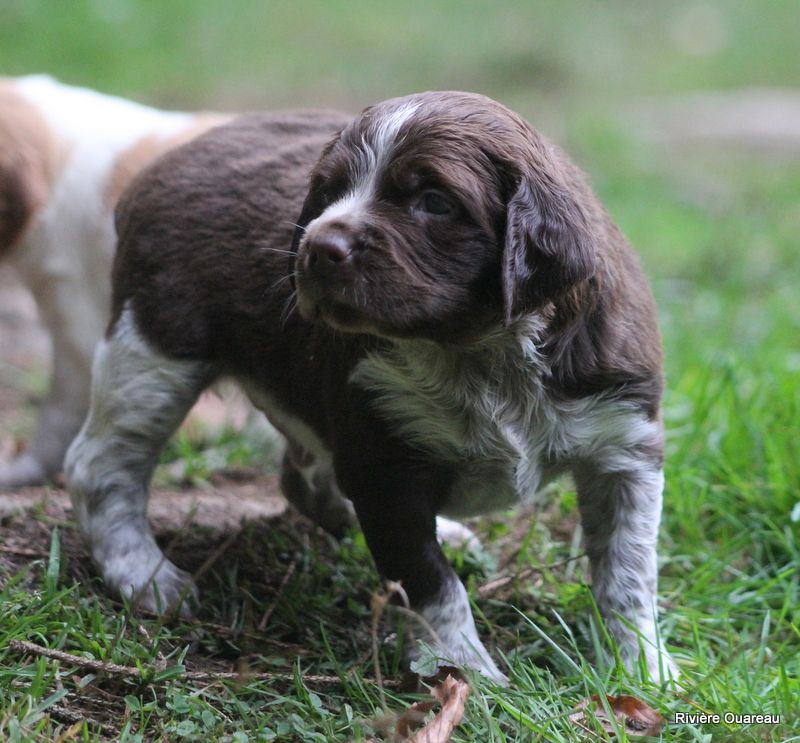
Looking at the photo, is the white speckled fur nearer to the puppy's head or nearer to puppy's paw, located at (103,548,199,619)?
the puppy's head

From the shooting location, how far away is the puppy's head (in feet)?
10.0

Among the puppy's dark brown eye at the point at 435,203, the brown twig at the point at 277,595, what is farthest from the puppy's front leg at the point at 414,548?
the puppy's dark brown eye at the point at 435,203

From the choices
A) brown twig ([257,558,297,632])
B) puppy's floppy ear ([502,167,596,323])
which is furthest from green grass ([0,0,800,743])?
puppy's floppy ear ([502,167,596,323])

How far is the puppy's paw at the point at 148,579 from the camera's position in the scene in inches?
155

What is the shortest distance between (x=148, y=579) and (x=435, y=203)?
5.34 feet

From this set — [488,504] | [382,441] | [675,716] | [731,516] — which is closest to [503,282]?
[382,441]

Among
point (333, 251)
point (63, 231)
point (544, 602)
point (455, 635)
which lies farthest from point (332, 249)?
point (63, 231)

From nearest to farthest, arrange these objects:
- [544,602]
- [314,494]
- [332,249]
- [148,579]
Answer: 1. [332,249]
2. [148,579]
3. [544,602]
4. [314,494]

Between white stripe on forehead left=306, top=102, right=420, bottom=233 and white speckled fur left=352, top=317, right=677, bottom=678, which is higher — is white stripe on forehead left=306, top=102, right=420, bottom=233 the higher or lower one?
the higher one

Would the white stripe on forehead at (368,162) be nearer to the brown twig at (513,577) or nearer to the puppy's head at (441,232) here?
the puppy's head at (441,232)

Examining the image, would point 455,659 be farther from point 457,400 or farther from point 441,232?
point 441,232

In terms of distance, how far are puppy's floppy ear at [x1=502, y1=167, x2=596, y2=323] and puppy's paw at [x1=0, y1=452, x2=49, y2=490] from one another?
309 cm

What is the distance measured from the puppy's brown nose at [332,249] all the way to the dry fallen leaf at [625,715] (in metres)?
1.32

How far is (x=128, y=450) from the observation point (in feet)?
13.7
